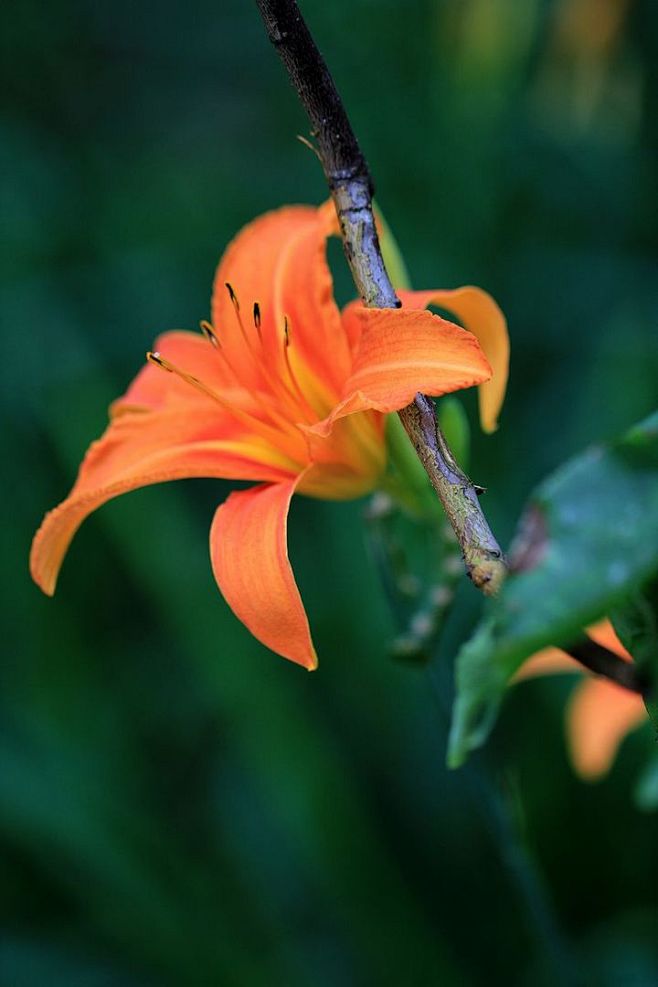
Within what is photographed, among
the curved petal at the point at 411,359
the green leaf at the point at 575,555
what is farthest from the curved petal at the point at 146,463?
the green leaf at the point at 575,555

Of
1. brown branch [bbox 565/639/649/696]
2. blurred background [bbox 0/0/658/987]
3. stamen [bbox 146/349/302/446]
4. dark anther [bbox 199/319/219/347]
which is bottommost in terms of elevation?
blurred background [bbox 0/0/658/987]

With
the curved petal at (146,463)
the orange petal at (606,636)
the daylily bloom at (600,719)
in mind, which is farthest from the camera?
the daylily bloom at (600,719)

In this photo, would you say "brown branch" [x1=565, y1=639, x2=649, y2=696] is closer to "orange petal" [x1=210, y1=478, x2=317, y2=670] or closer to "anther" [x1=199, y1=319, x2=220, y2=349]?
"orange petal" [x1=210, y1=478, x2=317, y2=670]

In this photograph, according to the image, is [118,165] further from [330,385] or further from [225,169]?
[330,385]

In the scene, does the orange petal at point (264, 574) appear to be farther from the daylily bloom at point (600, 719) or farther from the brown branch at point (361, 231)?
the daylily bloom at point (600, 719)

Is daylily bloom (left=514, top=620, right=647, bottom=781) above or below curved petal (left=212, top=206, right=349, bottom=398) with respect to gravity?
below

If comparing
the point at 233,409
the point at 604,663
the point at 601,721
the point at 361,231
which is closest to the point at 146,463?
the point at 233,409

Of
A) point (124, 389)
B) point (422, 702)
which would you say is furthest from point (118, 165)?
point (422, 702)

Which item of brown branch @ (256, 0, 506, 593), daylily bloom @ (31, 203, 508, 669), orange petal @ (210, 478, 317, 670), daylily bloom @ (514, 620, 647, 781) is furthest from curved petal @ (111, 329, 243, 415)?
daylily bloom @ (514, 620, 647, 781)
